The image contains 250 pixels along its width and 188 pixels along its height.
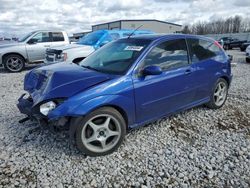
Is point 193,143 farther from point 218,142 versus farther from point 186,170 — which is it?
point 186,170

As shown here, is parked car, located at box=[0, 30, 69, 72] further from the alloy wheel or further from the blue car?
the alloy wheel

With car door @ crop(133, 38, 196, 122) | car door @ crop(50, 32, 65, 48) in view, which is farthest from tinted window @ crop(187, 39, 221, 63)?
car door @ crop(50, 32, 65, 48)

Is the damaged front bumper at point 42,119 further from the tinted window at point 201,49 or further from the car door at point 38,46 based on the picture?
the car door at point 38,46

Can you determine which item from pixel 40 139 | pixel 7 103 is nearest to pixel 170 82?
pixel 40 139

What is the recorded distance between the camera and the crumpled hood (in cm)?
287

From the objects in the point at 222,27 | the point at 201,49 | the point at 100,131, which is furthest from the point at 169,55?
the point at 222,27

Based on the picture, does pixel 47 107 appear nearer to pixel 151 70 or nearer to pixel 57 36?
pixel 151 70

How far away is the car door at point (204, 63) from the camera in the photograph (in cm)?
407

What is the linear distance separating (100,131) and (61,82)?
85 cm

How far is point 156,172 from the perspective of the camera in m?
2.78

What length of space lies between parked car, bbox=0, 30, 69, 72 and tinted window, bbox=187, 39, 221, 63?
7712mm

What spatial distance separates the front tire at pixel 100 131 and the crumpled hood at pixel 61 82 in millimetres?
384

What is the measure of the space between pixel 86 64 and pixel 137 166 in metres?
1.93

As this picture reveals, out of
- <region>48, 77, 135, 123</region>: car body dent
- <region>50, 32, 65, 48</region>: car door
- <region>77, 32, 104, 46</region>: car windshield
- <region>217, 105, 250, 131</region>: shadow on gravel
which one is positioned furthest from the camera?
<region>50, 32, 65, 48</region>: car door
